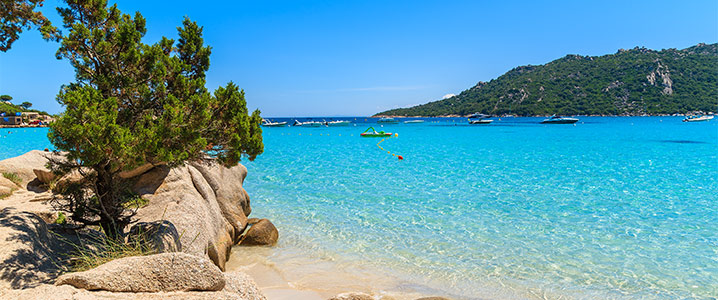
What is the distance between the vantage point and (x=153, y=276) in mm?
5016

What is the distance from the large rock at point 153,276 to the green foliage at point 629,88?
596 feet

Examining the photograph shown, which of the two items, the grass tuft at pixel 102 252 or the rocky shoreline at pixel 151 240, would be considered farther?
the grass tuft at pixel 102 252

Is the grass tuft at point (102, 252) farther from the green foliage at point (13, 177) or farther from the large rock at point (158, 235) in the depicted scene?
the green foliage at point (13, 177)

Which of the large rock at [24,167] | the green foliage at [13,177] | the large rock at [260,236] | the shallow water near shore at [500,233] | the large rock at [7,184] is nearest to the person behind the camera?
the shallow water near shore at [500,233]

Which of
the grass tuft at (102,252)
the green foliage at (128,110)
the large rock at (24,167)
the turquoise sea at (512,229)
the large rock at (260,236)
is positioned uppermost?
the green foliage at (128,110)

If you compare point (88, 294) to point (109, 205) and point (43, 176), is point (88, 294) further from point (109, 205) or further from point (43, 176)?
point (43, 176)

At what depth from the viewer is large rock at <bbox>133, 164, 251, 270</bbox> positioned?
8688mm

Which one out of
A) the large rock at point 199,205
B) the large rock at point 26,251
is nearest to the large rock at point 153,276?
the large rock at point 26,251

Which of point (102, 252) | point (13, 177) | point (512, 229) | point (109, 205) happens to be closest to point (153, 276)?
Answer: point (102, 252)

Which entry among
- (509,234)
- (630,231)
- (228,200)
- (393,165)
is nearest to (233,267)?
(228,200)

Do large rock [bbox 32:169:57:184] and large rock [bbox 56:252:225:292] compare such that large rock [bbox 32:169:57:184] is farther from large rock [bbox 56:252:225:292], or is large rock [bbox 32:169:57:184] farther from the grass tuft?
large rock [bbox 56:252:225:292]

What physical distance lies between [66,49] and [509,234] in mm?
12309

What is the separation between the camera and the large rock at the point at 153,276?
4.78 meters

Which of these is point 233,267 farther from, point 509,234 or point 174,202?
point 509,234
